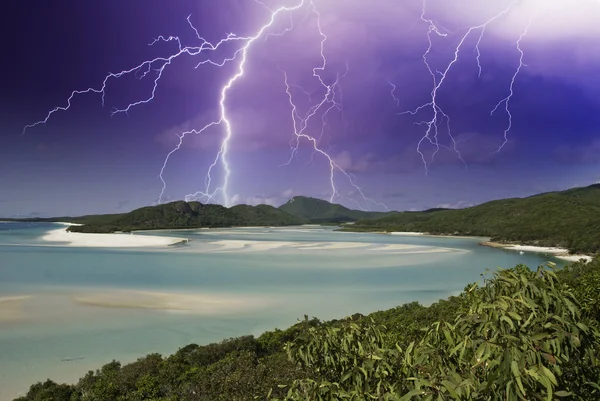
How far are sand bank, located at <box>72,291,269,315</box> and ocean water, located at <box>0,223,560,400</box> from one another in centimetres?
5

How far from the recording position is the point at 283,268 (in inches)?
1403

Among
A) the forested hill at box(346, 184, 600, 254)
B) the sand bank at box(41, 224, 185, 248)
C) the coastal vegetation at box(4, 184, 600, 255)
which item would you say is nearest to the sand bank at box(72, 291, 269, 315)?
the sand bank at box(41, 224, 185, 248)

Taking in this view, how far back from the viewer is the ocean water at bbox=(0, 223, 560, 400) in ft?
44.8

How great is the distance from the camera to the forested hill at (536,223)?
→ 202ft

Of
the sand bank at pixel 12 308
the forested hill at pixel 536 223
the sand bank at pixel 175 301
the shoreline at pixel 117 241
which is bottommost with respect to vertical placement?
the sand bank at pixel 175 301

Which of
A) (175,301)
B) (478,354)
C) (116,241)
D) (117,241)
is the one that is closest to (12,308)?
(175,301)

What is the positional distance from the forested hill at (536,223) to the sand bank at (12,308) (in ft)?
196

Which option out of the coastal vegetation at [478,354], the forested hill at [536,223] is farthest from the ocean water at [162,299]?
the forested hill at [536,223]

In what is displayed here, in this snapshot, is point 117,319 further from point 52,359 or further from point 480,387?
point 480,387

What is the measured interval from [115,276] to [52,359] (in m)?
18.7

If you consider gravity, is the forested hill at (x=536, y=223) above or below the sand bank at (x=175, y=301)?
above

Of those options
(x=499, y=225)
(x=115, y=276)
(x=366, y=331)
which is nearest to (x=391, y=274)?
(x=115, y=276)

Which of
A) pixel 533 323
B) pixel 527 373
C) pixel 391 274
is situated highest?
pixel 533 323

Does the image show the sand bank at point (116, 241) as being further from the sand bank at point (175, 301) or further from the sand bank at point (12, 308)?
the sand bank at point (175, 301)
